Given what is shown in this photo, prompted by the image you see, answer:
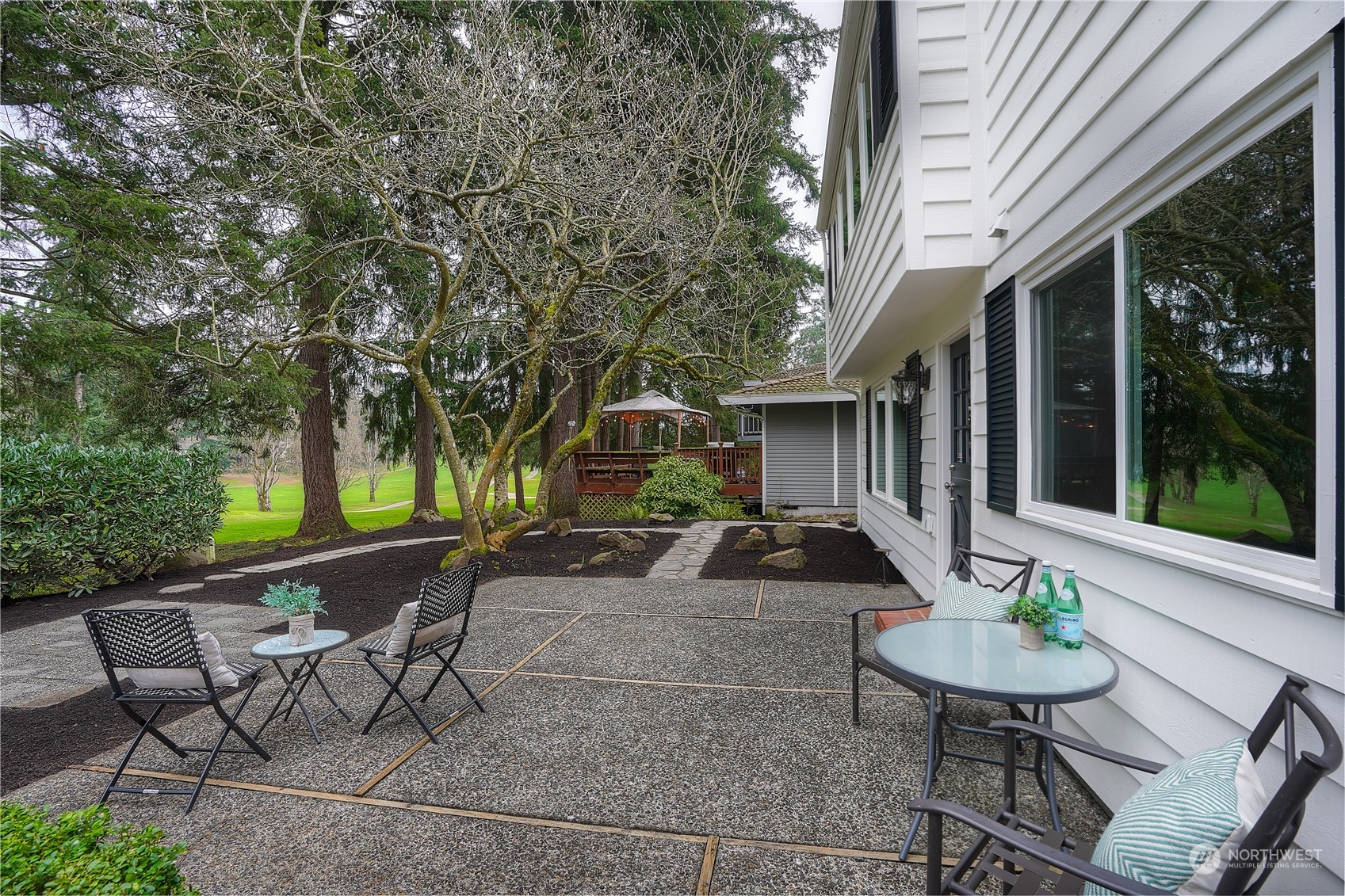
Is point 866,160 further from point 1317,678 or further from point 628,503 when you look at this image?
point 628,503

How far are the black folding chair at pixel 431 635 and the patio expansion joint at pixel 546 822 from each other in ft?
1.61

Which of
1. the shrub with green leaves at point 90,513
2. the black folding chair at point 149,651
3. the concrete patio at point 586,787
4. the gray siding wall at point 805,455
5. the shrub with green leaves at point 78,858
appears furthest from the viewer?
the gray siding wall at point 805,455

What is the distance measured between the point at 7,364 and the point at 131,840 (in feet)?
26.9

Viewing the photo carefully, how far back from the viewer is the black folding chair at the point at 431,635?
319cm

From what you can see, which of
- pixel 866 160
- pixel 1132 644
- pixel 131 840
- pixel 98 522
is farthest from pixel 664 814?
pixel 98 522

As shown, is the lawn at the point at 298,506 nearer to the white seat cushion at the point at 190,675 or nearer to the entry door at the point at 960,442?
the white seat cushion at the point at 190,675

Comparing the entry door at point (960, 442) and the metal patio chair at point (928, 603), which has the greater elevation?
the entry door at point (960, 442)

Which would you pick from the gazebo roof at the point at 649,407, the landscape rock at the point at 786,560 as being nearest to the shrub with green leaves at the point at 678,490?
the gazebo roof at the point at 649,407

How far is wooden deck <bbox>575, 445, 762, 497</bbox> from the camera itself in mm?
14383

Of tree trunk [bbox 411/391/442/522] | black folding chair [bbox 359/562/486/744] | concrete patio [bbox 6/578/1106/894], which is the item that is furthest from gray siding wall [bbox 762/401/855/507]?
black folding chair [bbox 359/562/486/744]

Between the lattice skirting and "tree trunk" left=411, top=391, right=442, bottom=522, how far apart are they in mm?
3357

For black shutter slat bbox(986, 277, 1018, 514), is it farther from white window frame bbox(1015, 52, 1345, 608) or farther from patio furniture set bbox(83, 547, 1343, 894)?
white window frame bbox(1015, 52, 1345, 608)

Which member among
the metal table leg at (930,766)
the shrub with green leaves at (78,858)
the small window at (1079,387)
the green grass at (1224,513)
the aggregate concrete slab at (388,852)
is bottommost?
the aggregate concrete slab at (388,852)

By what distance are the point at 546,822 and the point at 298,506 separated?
2970cm
